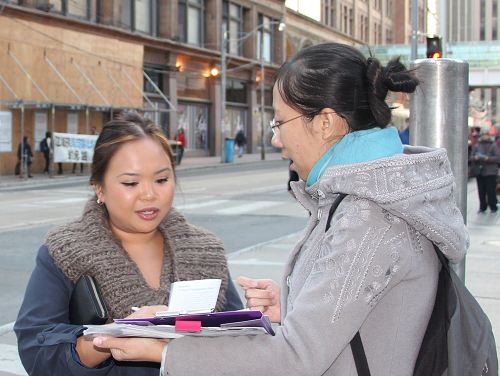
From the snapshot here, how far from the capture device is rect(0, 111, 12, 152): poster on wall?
85.8 ft

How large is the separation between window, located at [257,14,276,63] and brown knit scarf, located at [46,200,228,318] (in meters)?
49.0

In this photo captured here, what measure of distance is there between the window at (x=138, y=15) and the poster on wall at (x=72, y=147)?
10385 mm

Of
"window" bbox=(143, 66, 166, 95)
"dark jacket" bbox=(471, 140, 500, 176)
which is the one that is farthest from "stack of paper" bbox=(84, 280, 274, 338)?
"window" bbox=(143, 66, 166, 95)

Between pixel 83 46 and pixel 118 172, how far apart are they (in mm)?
31221

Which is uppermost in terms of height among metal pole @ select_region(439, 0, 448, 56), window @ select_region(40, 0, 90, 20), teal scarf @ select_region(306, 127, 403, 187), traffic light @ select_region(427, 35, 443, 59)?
window @ select_region(40, 0, 90, 20)

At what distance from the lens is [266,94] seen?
53781mm

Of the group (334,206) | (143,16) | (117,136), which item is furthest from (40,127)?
(334,206)

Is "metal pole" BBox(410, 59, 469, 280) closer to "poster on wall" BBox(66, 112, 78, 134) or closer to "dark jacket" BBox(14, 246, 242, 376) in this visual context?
"dark jacket" BBox(14, 246, 242, 376)

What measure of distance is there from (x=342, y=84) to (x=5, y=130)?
25.9 meters

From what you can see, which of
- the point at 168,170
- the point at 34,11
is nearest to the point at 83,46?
the point at 34,11

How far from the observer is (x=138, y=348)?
1930mm

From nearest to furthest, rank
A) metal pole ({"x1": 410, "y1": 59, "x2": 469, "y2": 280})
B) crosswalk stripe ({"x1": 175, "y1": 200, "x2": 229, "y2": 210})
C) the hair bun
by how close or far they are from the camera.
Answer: the hair bun < metal pole ({"x1": 410, "y1": 59, "x2": 469, "y2": 280}) < crosswalk stripe ({"x1": 175, "y1": 200, "x2": 229, "y2": 210})

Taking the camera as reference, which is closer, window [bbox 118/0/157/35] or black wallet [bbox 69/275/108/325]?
black wallet [bbox 69/275/108/325]

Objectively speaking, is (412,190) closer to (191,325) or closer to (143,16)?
(191,325)
